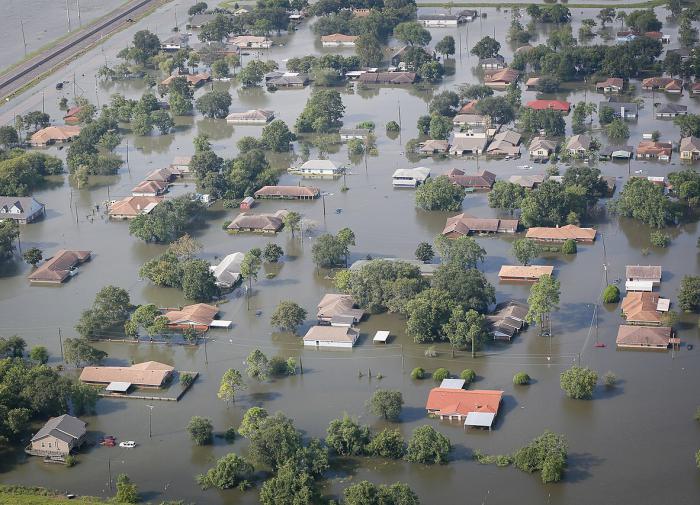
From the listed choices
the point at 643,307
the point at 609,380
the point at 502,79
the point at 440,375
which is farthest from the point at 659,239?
the point at 502,79

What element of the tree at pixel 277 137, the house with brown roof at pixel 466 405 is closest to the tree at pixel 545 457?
the house with brown roof at pixel 466 405

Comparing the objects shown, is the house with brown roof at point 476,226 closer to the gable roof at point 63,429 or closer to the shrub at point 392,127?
the shrub at point 392,127

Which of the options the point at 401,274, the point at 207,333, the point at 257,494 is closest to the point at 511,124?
the point at 401,274

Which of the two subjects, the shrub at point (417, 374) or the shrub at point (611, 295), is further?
the shrub at point (611, 295)

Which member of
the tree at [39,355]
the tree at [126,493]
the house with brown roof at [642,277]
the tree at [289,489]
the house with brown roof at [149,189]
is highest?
the house with brown roof at [149,189]

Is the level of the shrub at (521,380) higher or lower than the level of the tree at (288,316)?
lower

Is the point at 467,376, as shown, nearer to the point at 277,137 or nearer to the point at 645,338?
the point at 645,338
